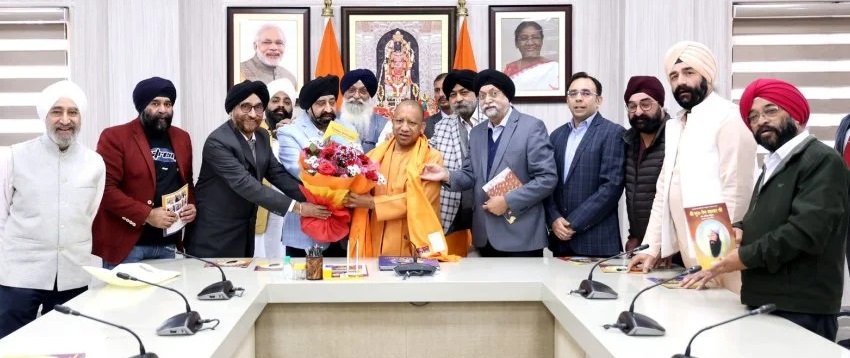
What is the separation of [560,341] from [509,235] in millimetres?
1022

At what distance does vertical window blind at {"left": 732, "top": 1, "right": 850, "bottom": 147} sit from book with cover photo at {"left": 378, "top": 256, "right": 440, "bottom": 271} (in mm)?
3729

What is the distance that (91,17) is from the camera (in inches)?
239

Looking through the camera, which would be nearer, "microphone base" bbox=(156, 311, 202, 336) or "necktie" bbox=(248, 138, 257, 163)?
"microphone base" bbox=(156, 311, 202, 336)

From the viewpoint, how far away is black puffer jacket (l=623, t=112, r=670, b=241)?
3924 mm

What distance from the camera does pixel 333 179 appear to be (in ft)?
12.3

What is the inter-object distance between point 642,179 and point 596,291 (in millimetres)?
1257

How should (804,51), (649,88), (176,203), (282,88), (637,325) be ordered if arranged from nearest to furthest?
1. (637,325)
2. (176,203)
3. (649,88)
4. (282,88)
5. (804,51)

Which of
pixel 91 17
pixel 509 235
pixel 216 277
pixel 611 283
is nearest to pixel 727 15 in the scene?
pixel 509 235

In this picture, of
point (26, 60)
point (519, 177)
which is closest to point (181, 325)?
point (519, 177)

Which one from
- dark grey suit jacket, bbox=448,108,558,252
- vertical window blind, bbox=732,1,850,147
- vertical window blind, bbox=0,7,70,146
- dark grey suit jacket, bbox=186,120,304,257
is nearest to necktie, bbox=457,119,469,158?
dark grey suit jacket, bbox=448,108,558,252

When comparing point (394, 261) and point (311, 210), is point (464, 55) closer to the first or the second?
point (311, 210)

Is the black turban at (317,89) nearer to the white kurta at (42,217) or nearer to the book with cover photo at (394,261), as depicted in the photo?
the book with cover photo at (394,261)

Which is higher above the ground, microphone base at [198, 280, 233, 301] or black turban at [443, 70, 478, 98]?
black turban at [443, 70, 478, 98]

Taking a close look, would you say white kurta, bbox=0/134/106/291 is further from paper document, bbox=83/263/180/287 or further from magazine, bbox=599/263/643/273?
magazine, bbox=599/263/643/273
